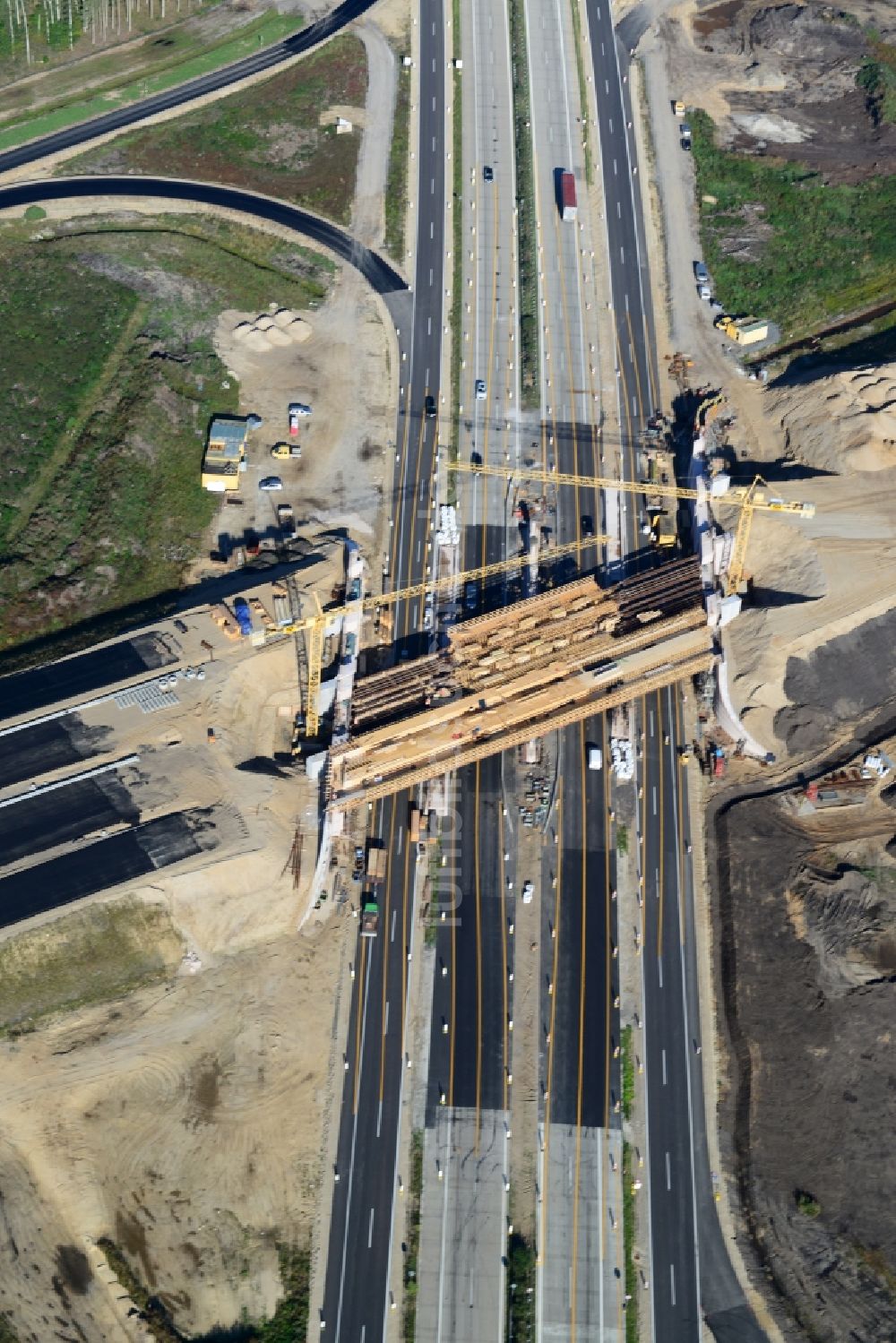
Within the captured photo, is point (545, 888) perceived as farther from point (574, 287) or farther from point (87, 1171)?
point (574, 287)

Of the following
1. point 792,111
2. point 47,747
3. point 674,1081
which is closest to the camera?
point 674,1081

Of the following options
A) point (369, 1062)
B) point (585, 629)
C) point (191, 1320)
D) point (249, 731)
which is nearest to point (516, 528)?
point (585, 629)

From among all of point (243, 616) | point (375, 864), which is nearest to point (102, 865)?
point (375, 864)

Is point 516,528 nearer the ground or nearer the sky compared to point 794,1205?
nearer the sky

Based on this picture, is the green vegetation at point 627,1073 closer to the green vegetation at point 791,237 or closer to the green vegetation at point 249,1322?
the green vegetation at point 249,1322

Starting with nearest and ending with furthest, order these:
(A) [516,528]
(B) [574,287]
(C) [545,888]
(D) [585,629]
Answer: (C) [545,888] < (D) [585,629] < (A) [516,528] < (B) [574,287]

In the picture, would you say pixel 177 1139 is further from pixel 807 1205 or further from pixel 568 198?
pixel 568 198

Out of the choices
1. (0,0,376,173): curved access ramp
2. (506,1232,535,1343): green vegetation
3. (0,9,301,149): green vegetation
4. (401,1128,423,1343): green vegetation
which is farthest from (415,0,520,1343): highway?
(0,9,301,149): green vegetation
